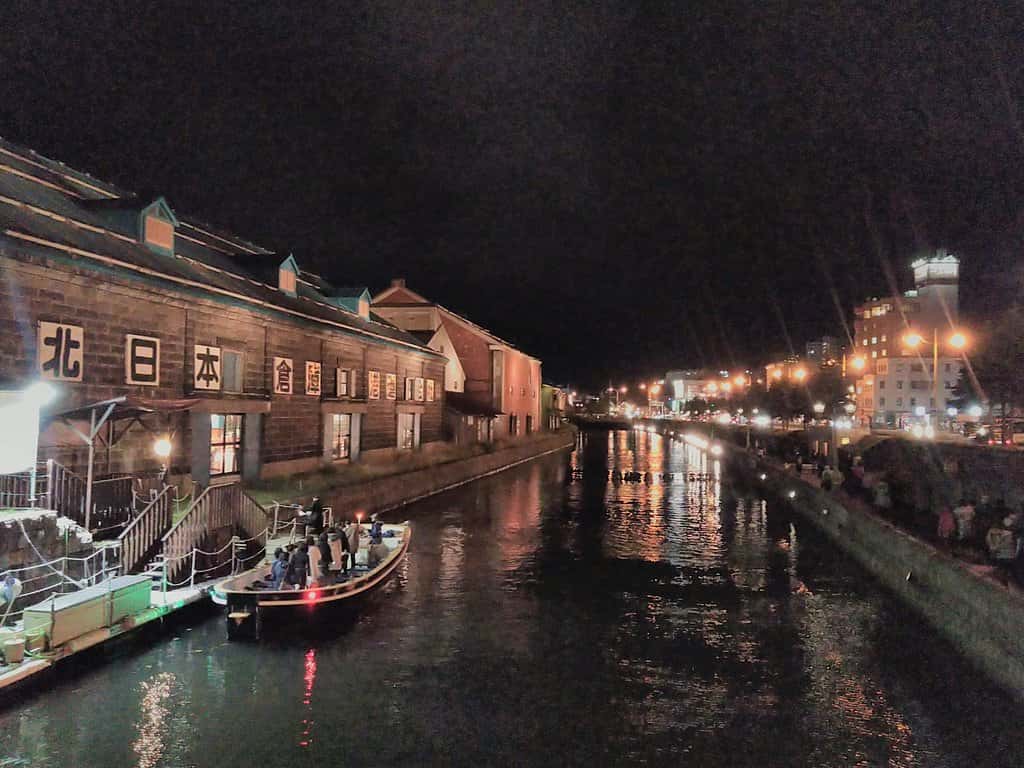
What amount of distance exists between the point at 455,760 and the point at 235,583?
24.5 ft

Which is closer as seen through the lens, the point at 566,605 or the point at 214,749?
the point at 214,749

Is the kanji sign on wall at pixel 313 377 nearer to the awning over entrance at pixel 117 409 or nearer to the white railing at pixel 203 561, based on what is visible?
the white railing at pixel 203 561

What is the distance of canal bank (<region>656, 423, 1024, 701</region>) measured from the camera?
532 inches

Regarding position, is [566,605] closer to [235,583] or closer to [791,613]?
[791,613]

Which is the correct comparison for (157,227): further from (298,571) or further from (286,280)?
(298,571)

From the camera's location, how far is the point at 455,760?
34.5ft

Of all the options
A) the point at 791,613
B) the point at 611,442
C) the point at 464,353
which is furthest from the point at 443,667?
the point at 611,442

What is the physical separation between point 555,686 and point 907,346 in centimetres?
10792

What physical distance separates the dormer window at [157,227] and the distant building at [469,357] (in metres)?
29.4

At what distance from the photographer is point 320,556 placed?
17.7m

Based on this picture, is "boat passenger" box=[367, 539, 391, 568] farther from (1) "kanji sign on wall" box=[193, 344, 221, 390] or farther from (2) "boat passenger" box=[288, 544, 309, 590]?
(1) "kanji sign on wall" box=[193, 344, 221, 390]

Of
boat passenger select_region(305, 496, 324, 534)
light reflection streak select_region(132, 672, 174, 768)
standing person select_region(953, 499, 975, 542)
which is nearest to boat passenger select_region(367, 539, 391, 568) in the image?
boat passenger select_region(305, 496, 324, 534)

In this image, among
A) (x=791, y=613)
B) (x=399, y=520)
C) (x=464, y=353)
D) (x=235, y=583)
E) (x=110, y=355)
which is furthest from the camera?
(x=464, y=353)

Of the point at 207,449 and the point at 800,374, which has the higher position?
the point at 800,374
